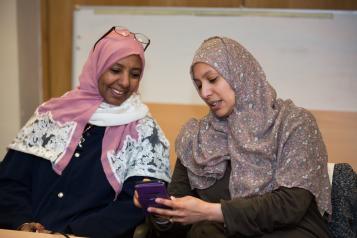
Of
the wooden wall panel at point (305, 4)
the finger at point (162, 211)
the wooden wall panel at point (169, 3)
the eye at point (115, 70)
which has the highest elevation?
the wooden wall panel at point (305, 4)

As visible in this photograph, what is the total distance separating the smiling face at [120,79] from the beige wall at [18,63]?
1.07 metres

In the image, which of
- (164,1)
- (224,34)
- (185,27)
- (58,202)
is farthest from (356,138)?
(58,202)

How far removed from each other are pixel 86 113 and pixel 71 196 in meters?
0.34

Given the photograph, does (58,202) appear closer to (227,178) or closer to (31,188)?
(31,188)

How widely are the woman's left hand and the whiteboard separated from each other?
48.7 inches

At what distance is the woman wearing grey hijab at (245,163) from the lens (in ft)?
4.31

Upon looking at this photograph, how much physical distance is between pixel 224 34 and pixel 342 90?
752 mm

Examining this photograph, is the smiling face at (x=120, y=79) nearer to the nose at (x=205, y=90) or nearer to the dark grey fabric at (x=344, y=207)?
the nose at (x=205, y=90)

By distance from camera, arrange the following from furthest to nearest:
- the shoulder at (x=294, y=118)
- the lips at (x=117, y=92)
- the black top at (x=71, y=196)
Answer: the lips at (x=117, y=92) < the black top at (x=71, y=196) < the shoulder at (x=294, y=118)

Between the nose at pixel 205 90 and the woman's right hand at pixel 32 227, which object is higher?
the nose at pixel 205 90

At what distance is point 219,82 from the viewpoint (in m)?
1.47

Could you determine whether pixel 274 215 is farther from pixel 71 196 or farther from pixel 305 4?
pixel 305 4

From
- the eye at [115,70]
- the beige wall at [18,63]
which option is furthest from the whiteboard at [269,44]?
Result: the eye at [115,70]

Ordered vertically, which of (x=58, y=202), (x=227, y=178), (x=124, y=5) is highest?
(x=124, y=5)
